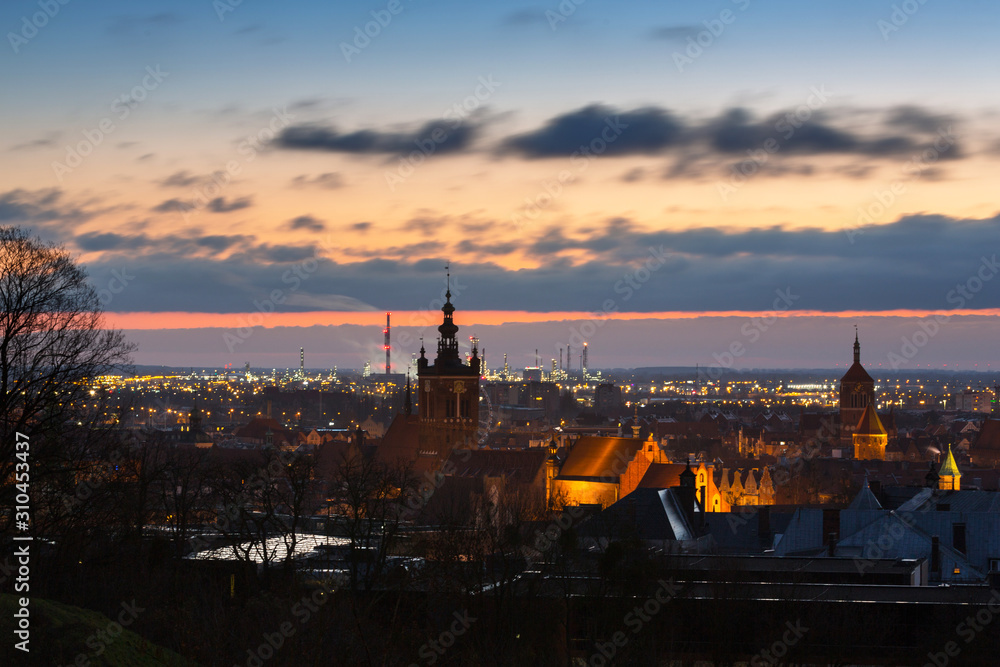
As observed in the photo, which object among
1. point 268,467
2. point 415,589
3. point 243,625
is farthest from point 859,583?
point 268,467

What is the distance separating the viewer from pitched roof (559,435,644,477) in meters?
85.6

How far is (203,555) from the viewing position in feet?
143

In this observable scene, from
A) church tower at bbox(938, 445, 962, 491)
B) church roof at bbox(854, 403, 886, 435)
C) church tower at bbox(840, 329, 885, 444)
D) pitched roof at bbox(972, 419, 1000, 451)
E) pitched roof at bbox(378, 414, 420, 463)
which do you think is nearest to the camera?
church tower at bbox(938, 445, 962, 491)

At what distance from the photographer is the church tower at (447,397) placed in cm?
9806

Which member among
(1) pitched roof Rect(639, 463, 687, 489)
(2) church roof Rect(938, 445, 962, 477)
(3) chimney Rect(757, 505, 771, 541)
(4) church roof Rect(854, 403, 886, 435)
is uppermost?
(4) church roof Rect(854, 403, 886, 435)

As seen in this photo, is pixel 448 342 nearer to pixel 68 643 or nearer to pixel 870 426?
pixel 870 426

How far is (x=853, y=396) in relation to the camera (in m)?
151

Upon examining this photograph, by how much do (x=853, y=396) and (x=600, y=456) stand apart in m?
73.2

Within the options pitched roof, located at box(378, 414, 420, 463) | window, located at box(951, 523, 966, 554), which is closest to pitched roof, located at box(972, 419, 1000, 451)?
pitched roof, located at box(378, 414, 420, 463)

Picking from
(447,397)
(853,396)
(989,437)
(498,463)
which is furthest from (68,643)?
(853,396)

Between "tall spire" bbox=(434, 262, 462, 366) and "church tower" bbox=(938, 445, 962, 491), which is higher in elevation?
"tall spire" bbox=(434, 262, 462, 366)

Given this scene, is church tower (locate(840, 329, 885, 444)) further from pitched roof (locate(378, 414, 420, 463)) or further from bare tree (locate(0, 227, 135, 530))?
bare tree (locate(0, 227, 135, 530))

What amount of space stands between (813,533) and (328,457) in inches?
2742

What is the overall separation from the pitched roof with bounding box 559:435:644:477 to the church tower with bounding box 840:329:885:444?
68547 mm
